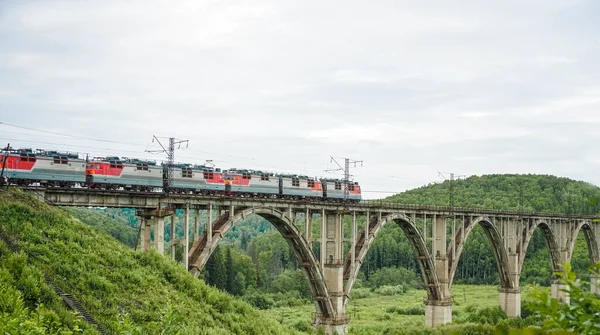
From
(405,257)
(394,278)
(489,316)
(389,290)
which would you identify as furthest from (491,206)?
(489,316)

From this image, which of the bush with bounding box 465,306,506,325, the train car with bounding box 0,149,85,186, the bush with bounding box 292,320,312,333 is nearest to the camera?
the train car with bounding box 0,149,85,186

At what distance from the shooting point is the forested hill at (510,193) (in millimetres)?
134250

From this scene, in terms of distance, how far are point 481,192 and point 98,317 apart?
144252 millimetres

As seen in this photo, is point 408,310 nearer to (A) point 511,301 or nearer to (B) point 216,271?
(A) point 511,301

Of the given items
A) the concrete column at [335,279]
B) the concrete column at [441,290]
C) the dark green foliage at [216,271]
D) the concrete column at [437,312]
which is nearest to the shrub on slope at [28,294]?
the concrete column at [335,279]

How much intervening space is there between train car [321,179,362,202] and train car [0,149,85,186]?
21.0 metres

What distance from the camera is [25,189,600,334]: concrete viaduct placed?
30062 mm

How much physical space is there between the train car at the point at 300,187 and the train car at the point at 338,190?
0.90m

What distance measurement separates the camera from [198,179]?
115ft

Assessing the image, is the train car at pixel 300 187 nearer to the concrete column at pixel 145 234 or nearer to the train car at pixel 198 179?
the train car at pixel 198 179

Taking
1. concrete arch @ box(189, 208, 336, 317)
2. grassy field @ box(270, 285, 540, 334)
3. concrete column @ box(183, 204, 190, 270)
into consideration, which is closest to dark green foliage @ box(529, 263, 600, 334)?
concrete column @ box(183, 204, 190, 270)

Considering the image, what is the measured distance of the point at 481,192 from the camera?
15300 centimetres

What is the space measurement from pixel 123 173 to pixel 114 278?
8942mm

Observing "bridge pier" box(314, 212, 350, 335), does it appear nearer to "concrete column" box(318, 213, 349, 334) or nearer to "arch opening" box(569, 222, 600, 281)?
"concrete column" box(318, 213, 349, 334)
